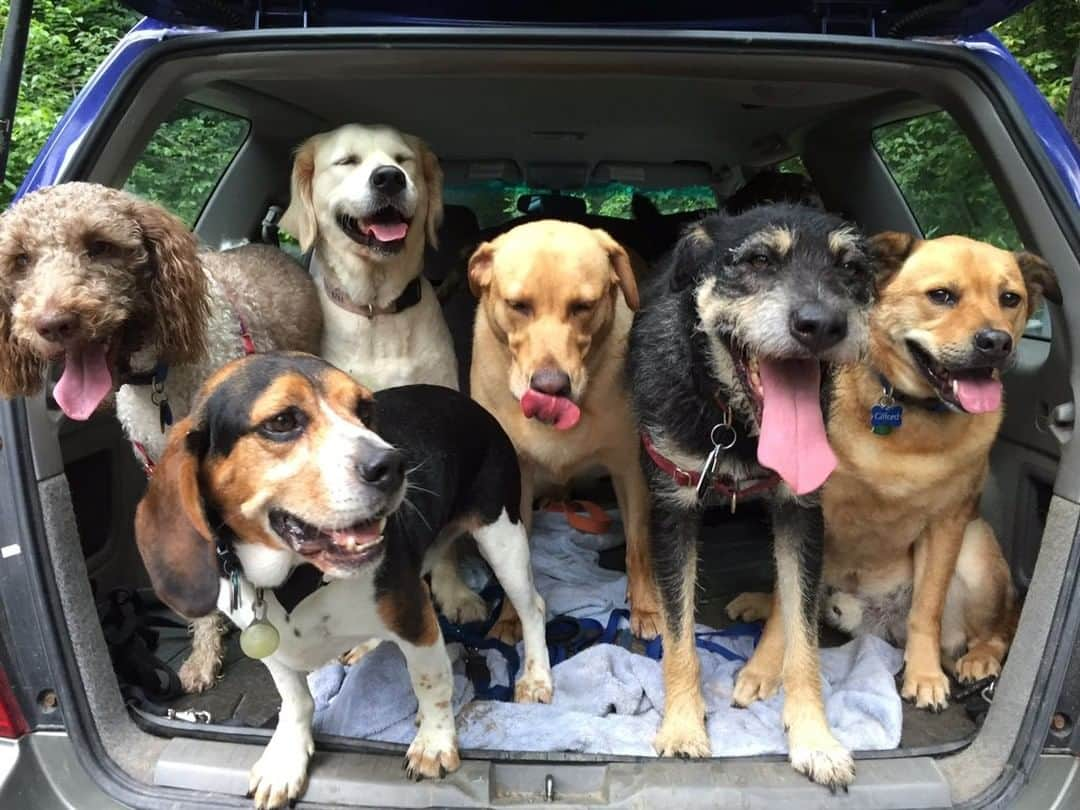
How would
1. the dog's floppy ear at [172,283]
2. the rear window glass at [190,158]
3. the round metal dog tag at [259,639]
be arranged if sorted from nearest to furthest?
the round metal dog tag at [259,639] → the dog's floppy ear at [172,283] → the rear window glass at [190,158]

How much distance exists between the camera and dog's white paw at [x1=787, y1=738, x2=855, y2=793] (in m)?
1.91

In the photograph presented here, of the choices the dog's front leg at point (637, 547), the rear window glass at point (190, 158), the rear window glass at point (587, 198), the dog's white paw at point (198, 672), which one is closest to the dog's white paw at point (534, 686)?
the dog's front leg at point (637, 547)

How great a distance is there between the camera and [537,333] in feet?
8.80

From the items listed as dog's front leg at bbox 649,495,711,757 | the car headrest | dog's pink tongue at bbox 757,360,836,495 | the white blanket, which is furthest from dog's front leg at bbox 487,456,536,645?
the car headrest

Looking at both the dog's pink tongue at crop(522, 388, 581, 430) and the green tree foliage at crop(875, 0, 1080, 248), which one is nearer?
the dog's pink tongue at crop(522, 388, 581, 430)

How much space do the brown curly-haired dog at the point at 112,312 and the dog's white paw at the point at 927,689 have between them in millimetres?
2162

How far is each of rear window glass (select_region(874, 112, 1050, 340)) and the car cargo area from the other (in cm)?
2

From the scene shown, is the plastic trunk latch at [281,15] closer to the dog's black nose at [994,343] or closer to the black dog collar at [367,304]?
the black dog collar at [367,304]

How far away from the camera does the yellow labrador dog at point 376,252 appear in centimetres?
309

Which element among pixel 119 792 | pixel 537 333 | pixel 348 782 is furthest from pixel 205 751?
pixel 537 333

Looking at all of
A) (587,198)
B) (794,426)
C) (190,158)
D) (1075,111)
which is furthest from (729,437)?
(1075,111)

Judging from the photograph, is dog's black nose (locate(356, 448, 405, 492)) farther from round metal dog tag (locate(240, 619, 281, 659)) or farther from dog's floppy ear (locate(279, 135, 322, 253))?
dog's floppy ear (locate(279, 135, 322, 253))

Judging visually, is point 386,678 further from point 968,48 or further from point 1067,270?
point 968,48

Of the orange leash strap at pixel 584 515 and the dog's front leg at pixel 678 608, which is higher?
the dog's front leg at pixel 678 608
